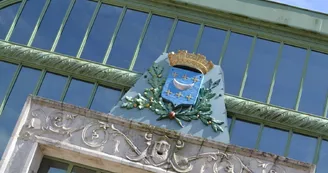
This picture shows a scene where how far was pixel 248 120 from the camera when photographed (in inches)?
756

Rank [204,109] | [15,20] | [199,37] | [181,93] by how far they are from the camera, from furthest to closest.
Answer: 1. [15,20]
2. [199,37]
3. [181,93]
4. [204,109]

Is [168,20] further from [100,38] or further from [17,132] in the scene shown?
[17,132]

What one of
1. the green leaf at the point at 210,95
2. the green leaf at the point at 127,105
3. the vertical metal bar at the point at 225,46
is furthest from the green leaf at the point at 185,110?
the vertical metal bar at the point at 225,46

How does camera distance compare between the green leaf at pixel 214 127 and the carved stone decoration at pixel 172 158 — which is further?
the green leaf at pixel 214 127

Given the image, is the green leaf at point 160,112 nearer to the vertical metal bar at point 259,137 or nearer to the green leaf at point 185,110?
the green leaf at point 185,110

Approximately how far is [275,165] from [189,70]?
4.06 m

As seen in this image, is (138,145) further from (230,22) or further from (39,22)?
(39,22)

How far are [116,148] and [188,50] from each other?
4548 millimetres

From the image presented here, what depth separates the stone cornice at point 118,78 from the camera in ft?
62.2

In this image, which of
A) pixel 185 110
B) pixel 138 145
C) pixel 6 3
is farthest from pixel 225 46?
pixel 6 3

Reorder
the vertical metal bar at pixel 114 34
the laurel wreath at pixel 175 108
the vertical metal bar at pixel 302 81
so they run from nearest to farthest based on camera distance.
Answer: the laurel wreath at pixel 175 108 → the vertical metal bar at pixel 302 81 → the vertical metal bar at pixel 114 34

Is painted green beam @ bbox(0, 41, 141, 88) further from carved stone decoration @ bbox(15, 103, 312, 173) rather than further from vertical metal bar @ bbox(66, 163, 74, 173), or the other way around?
vertical metal bar @ bbox(66, 163, 74, 173)

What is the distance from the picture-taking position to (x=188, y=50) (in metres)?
20.1

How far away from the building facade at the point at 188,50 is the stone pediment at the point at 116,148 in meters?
1.19
